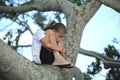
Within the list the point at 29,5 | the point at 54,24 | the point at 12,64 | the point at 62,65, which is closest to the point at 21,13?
the point at 29,5

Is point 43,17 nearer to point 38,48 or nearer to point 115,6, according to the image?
point 115,6

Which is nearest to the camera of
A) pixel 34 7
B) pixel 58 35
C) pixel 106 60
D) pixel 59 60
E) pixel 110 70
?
pixel 59 60

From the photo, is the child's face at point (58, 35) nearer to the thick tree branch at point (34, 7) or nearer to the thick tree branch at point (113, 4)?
the thick tree branch at point (113, 4)

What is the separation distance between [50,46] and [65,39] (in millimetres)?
487

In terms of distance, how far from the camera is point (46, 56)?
10.7 ft

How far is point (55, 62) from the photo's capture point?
3051 mm

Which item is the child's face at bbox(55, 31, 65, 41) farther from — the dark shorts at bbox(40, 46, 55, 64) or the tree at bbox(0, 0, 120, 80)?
the tree at bbox(0, 0, 120, 80)

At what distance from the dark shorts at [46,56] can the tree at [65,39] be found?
0.19 m

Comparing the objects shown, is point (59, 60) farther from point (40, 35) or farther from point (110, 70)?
point (110, 70)

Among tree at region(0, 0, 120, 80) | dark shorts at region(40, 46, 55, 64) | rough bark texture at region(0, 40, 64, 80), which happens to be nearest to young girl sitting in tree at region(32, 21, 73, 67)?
dark shorts at region(40, 46, 55, 64)

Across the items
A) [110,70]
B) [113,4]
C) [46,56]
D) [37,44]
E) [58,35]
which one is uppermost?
[113,4]

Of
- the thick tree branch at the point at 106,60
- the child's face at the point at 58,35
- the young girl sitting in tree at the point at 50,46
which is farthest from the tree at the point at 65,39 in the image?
the child's face at the point at 58,35

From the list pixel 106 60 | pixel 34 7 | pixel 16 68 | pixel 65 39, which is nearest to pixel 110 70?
pixel 106 60

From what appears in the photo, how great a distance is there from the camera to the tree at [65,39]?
2.41m
